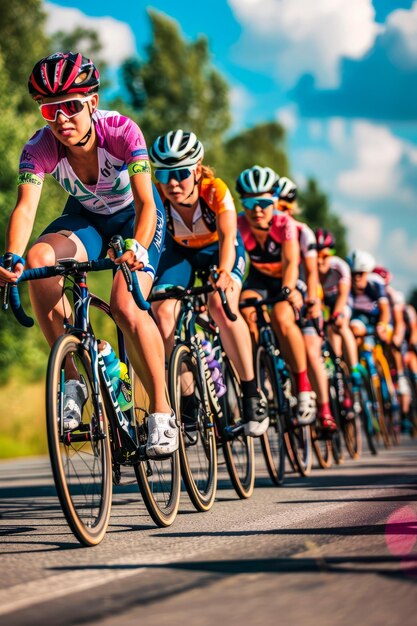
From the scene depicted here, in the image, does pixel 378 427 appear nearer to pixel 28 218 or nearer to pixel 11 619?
pixel 28 218

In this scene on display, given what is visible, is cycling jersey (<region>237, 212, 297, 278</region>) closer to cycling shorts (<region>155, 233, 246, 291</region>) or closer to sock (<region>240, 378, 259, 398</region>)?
cycling shorts (<region>155, 233, 246, 291</region>)

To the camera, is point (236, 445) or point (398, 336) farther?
point (398, 336)

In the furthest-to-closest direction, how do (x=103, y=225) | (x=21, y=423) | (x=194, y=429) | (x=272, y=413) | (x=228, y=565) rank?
(x=21, y=423), (x=272, y=413), (x=194, y=429), (x=103, y=225), (x=228, y=565)

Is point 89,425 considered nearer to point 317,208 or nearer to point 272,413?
point 272,413

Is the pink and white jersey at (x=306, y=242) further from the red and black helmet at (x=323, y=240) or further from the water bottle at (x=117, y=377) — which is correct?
the water bottle at (x=117, y=377)

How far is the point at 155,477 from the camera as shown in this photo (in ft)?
19.5

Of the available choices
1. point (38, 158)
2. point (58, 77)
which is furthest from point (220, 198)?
point (58, 77)

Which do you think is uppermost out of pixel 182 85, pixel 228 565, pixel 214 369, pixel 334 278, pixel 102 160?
pixel 182 85

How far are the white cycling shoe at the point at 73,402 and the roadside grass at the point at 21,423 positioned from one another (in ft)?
42.3

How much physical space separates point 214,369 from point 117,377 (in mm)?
1822

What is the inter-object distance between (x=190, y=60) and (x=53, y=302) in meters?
50.2

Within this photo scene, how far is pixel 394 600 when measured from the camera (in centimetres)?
352

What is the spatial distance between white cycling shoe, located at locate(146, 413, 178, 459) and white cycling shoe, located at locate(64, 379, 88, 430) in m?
0.59

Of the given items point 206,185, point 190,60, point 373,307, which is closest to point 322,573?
point 206,185
